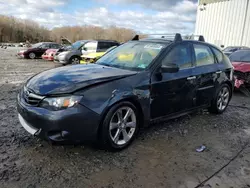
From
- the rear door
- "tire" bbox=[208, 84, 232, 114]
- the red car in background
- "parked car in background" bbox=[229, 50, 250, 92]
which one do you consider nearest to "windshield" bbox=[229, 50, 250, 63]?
"parked car in background" bbox=[229, 50, 250, 92]

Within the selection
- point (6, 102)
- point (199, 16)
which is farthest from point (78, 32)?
point (6, 102)

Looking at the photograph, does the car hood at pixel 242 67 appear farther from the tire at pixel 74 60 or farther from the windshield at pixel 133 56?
the tire at pixel 74 60

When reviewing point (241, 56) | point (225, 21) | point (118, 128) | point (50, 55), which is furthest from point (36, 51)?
point (118, 128)

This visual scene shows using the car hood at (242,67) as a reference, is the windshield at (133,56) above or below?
A: above

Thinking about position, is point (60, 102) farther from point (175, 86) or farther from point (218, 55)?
point (218, 55)

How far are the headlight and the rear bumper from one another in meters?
0.05

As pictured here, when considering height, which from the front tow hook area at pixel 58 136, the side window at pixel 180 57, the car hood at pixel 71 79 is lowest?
Answer: the front tow hook area at pixel 58 136

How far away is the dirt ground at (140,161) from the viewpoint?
113 inches

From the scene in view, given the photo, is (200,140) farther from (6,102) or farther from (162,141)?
(6,102)

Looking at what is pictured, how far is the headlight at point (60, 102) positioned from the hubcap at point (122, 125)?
0.61 m

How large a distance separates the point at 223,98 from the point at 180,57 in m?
1.92

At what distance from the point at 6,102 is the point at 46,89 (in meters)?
3.18

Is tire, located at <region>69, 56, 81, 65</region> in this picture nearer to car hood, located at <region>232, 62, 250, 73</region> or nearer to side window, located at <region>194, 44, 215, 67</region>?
car hood, located at <region>232, 62, 250, 73</region>

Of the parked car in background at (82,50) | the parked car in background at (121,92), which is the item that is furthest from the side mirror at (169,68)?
the parked car in background at (82,50)
